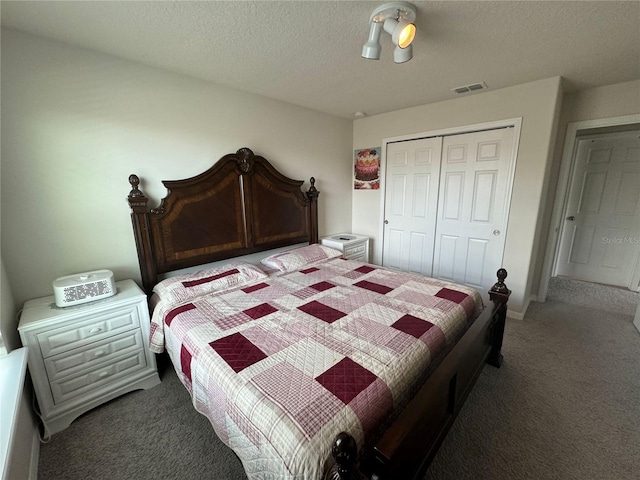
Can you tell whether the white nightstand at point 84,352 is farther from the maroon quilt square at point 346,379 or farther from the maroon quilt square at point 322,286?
the maroon quilt square at point 346,379

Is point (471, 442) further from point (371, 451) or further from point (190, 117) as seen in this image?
point (190, 117)

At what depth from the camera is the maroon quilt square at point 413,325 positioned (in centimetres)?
142

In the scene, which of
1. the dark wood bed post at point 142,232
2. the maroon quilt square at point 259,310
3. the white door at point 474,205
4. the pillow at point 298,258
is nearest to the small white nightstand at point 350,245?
the pillow at point 298,258

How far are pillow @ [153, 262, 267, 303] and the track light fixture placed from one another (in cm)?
176

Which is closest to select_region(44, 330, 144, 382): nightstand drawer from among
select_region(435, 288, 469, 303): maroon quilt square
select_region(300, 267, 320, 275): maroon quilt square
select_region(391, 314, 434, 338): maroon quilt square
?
select_region(300, 267, 320, 275): maroon quilt square

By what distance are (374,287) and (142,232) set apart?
181cm

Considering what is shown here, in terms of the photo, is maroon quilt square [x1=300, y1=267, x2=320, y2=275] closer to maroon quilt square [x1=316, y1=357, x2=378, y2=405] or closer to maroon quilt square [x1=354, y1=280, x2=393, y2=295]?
maroon quilt square [x1=354, y1=280, x2=393, y2=295]

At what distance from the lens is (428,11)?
1.43 metres

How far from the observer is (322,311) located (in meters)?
1.67

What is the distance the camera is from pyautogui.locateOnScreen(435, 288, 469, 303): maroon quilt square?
1.80 meters

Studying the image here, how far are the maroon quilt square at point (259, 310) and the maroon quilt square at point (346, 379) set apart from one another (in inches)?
24.7

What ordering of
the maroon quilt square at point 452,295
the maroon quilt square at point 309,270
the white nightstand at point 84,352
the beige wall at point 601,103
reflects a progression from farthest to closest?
the maroon quilt square at point 309,270
the beige wall at point 601,103
the maroon quilt square at point 452,295
the white nightstand at point 84,352

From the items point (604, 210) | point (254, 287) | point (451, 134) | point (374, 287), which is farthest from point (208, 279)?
point (604, 210)

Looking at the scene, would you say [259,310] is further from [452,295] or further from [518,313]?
[518,313]
